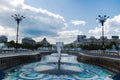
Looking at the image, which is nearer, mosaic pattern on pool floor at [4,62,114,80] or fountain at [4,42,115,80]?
mosaic pattern on pool floor at [4,62,114,80]

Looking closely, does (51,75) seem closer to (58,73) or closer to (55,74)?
(55,74)

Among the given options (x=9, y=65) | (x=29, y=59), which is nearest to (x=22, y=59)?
(x=29, y=59)

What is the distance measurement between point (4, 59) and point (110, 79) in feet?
78.9

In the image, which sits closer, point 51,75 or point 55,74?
point 51,75

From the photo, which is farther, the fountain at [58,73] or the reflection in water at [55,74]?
the fountain at [58,73]

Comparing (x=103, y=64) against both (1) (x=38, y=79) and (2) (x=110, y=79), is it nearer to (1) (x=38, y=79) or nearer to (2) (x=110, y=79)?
(2) (x=110, y=79)

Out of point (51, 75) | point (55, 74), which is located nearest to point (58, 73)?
point (55, 74)

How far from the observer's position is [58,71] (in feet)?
153

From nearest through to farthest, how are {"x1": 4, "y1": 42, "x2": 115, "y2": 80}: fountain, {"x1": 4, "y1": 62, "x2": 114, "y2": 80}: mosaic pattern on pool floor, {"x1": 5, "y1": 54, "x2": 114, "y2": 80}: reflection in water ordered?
{"x1": 4, "y1": 62, "x2": 114, "y2": 80}: mosaic pattern on pool floor
{"x1": 5, "y1": 54, "x2": 114, "y2": 80}: reflection in water
{"x1": 4, "y1": 42, "x2": 115, "y2": 80}: fountain

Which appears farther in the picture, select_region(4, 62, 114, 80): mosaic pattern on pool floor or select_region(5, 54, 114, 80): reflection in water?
select_region(5, 54, 114, 80): reflection in water

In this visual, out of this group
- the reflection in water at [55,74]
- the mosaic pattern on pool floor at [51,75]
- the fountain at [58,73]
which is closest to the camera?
→ the mosaic pattern on pool floor at [51,75]

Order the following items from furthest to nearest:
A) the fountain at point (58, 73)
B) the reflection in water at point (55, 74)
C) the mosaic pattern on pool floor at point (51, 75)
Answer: the fountain at point (58, 73), the reflection in water at point (55, 74), the mosaic pattern on pool floor at point (51, 75)

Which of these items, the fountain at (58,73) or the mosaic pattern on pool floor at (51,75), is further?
the fountain at (58,73)

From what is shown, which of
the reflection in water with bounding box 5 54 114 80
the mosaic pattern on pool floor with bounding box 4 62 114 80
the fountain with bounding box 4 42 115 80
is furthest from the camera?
the fountain with bounding box 4 42 115 80
